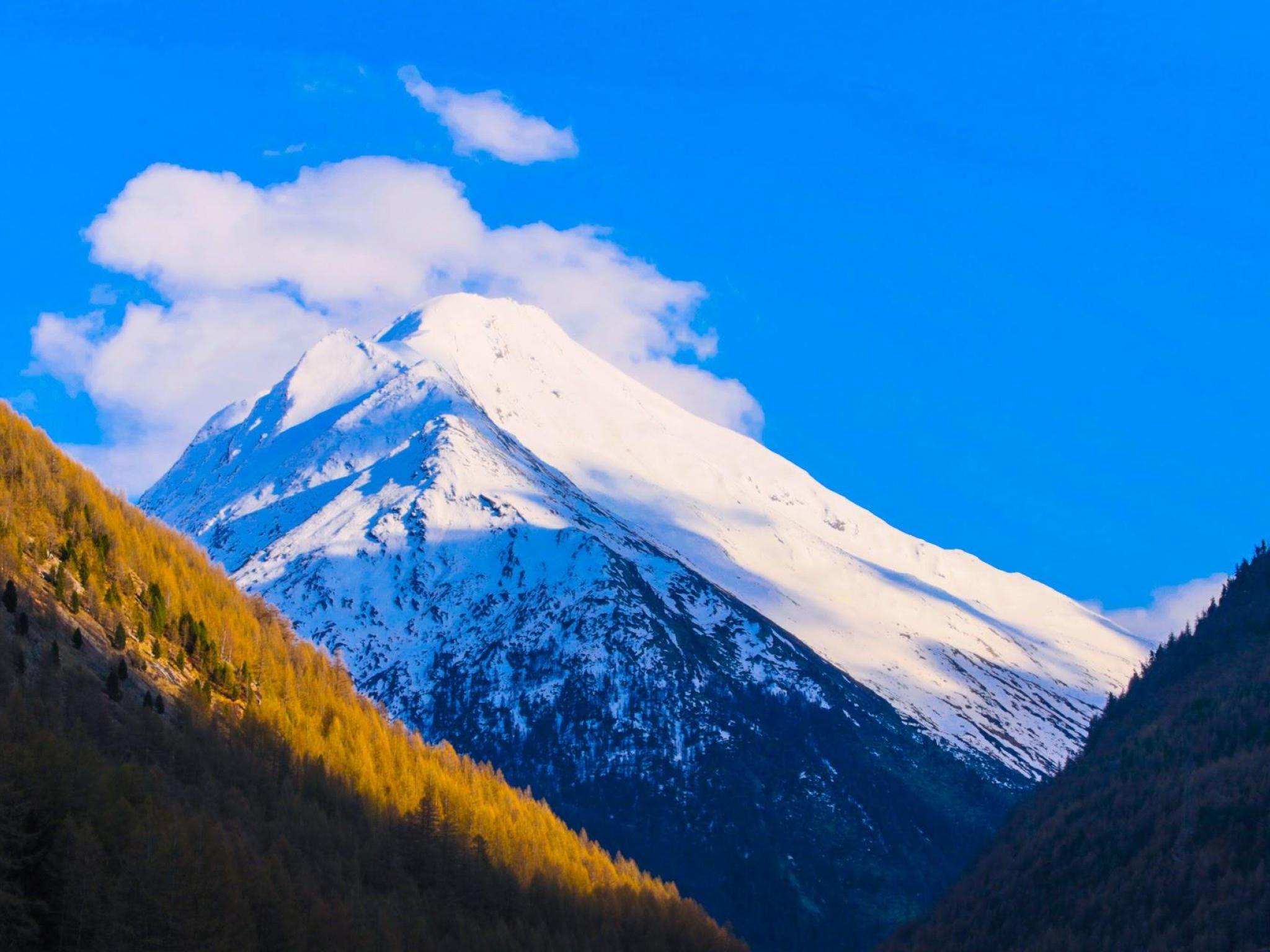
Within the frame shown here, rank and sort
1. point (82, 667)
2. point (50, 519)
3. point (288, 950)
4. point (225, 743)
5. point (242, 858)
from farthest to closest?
point (50, 519), point (225, 743), point (82, 667), point (242, 858), point (288, 950)

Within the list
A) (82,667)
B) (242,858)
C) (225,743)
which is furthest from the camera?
(225,743)

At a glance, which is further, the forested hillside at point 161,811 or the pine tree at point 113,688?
the pine tree at point 113,688

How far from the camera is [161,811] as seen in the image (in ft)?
440

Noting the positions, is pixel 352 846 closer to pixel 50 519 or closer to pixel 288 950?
pixel 288 950

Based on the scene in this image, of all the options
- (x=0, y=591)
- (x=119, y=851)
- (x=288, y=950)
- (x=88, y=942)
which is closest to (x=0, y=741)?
(x=119, y=851)

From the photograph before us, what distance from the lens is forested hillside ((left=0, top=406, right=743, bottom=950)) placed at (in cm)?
11294

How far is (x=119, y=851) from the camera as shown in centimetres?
12000

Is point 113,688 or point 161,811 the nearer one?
point 161,811

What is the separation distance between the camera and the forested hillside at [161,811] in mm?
112938

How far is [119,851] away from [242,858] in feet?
71.2

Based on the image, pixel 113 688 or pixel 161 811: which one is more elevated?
pixel 113 688

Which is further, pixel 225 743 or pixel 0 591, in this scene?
pixel 225 743

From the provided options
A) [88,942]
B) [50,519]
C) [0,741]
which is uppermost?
[50,519]

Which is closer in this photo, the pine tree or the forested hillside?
the forested hillside
